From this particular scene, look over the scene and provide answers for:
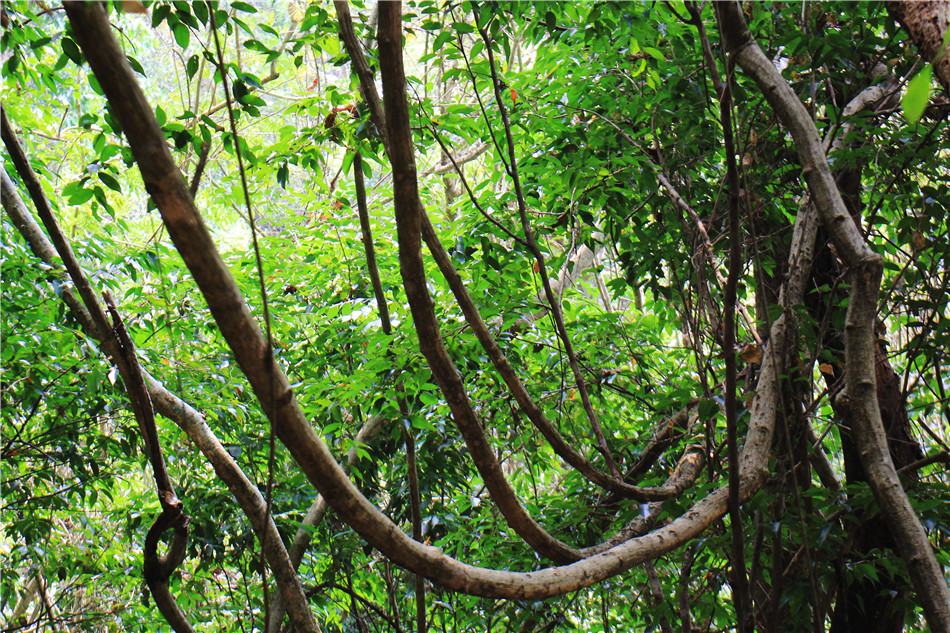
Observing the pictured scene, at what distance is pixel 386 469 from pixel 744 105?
7.64ft

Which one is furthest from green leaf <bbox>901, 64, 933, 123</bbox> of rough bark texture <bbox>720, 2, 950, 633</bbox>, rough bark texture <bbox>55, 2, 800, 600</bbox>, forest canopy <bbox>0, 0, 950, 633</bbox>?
rough bark texture <bbox>720, 2, 950, 633</bbox>

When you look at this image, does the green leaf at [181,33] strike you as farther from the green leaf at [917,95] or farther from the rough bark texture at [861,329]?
the green leaf at [917,95]

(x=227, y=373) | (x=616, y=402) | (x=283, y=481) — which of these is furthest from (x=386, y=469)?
(x=616, y=402)

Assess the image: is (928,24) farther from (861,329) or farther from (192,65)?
(192,65)

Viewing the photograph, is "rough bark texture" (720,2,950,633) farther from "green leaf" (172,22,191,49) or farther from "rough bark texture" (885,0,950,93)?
"green leaf" (172,22,191,49)

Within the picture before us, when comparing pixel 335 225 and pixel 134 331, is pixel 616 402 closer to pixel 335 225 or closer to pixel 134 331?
pixel 335 225

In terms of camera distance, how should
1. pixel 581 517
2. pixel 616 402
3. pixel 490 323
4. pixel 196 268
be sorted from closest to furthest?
pixel 196 268
pixel 581 517
pixel 490 323
pixel 616 402

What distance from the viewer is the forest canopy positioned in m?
1.05

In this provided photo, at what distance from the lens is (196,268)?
679mm

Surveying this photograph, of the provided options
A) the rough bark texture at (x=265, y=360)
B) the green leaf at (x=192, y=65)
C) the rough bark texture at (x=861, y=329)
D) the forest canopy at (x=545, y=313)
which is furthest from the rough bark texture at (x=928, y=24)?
the green leaf at (x=192, y=65)

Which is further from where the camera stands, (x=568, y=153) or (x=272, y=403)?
(x=568, y=153)

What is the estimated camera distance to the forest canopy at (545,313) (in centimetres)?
105

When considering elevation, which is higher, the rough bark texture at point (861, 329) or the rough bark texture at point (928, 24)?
the rough bark texture at point (928, 24)

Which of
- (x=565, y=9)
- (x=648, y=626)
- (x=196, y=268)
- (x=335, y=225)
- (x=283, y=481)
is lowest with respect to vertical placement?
(x=648, y=626)
